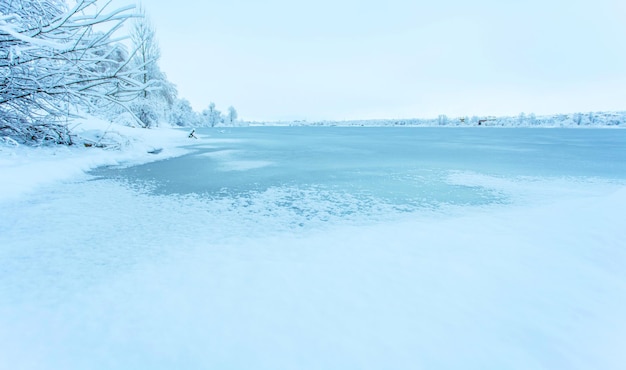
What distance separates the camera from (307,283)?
258 cm

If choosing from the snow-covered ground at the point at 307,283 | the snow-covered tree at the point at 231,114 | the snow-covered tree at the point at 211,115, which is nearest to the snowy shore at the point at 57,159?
the snow-covered ground at the point at 307,283

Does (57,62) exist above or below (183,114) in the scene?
below

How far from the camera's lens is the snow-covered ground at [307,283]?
6.07ft

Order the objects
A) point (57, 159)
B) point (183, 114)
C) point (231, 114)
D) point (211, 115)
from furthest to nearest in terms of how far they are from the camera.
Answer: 1. point (231, 114)
2. point (211, 115)
3. point (183, 114)
4. point (57, 159)

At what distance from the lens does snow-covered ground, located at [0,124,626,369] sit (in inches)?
72.9

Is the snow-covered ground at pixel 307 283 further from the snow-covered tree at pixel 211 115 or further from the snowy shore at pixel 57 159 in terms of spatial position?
the snow-covered tree at pixel 211 115

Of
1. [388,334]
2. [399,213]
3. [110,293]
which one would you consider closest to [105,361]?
[110,293]

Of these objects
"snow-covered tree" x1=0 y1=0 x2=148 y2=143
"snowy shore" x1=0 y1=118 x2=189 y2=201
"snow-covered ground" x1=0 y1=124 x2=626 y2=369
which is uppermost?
"snow-covered tree" x1=0 y1=0 x2=148 y2=143

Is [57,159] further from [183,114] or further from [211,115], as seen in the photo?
[211,115]

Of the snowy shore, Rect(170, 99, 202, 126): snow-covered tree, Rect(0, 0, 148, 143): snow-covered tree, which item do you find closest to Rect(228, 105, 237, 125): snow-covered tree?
Rect(170, 99, 202, 126): snow-covered tree

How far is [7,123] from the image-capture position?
5820mm

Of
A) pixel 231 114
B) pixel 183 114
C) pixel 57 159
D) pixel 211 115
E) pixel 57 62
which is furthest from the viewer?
pixel 231 114

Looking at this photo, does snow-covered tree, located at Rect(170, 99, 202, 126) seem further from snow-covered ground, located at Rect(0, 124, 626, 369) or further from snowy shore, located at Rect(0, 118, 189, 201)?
snow-covered ground, located at Rect(0, 124, 626, 369)

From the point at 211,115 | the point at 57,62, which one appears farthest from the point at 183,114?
the point at 57,62
